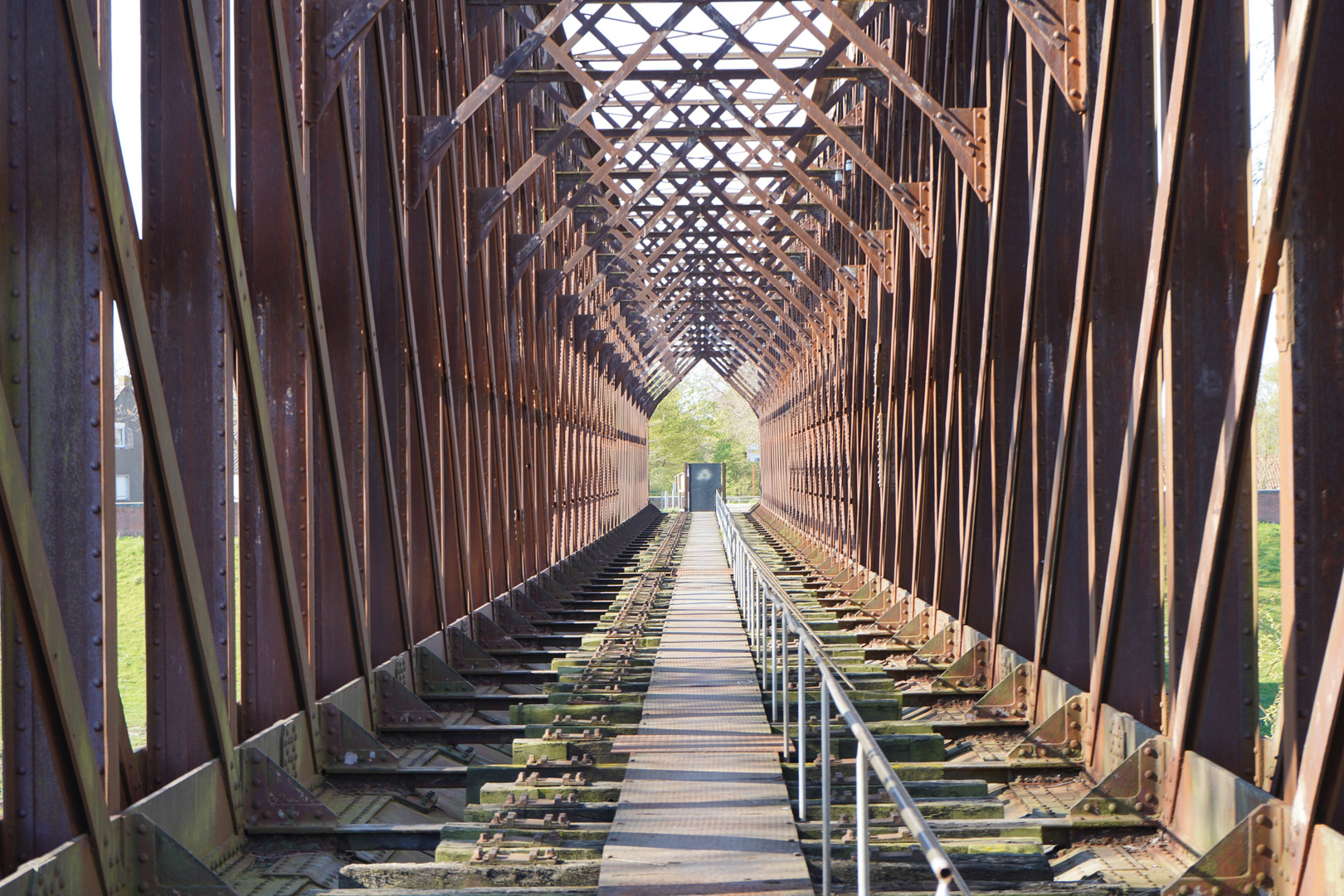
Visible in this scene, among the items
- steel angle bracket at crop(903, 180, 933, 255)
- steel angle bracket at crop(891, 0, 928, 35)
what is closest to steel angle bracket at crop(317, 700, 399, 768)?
steel angle bracket at crop(903, 180, 933, 255)

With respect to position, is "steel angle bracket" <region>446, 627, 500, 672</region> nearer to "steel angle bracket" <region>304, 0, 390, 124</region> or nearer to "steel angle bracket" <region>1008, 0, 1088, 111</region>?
"steel angle bracket" <region>304, 0, 390, 124</region>

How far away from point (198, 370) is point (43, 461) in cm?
152

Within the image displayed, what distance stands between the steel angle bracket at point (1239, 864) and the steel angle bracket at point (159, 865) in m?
3.90

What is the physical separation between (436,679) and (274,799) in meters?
4.04

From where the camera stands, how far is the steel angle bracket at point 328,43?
8266 mm

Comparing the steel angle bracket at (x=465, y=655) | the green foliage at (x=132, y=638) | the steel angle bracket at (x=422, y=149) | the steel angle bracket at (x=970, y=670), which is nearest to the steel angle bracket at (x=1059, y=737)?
the steel angle bracket at (x=970, y=670)

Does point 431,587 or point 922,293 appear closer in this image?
point 431,587

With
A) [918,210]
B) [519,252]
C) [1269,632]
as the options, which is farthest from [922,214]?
[1269,632]

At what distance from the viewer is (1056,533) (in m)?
8.31

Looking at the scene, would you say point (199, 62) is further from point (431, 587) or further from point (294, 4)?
point (431, 587)

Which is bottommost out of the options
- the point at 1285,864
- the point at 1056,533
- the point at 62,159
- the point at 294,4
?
the point at 1285,864

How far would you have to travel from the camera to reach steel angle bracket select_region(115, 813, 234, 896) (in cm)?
527

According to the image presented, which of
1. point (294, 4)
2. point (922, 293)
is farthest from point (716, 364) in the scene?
point (294, 4)

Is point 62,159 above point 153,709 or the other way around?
above
